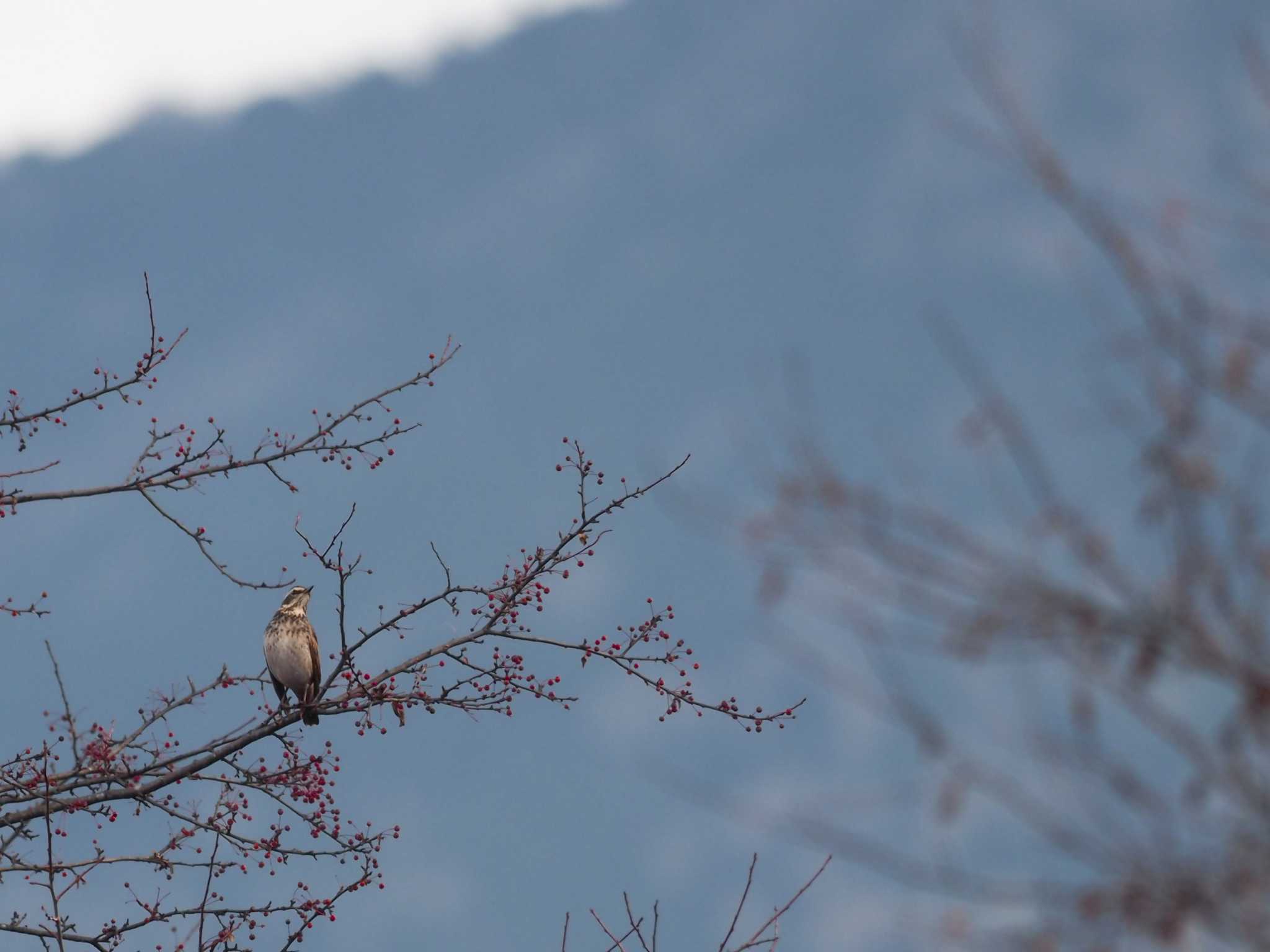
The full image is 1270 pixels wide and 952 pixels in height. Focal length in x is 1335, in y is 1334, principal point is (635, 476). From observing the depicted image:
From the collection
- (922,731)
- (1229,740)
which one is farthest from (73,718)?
(1229,740)

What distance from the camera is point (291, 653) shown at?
1141 centimetres

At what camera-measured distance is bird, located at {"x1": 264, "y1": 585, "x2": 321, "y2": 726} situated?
11430mm

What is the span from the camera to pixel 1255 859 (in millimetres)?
3152

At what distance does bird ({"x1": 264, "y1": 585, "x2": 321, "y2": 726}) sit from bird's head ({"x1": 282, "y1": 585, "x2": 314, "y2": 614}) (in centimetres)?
2

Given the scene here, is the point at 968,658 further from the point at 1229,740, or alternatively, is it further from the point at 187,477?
the point at 187,477

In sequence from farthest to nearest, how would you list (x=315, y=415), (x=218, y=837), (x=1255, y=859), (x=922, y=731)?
(x=315, y=415), (x=218, y=837), (x=922, y=731), (x=1255, y=859)

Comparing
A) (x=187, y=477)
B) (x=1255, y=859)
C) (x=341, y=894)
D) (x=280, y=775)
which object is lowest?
(x=1255, y=859)

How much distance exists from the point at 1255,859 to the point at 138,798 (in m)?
6.79

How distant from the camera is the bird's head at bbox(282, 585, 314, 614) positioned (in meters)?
11.8

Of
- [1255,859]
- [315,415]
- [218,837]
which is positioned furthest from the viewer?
[315,415]

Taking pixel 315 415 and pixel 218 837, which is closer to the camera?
pixel 218 837

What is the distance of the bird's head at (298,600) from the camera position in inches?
465

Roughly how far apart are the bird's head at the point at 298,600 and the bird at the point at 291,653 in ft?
0.06

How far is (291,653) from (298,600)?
64 cm
